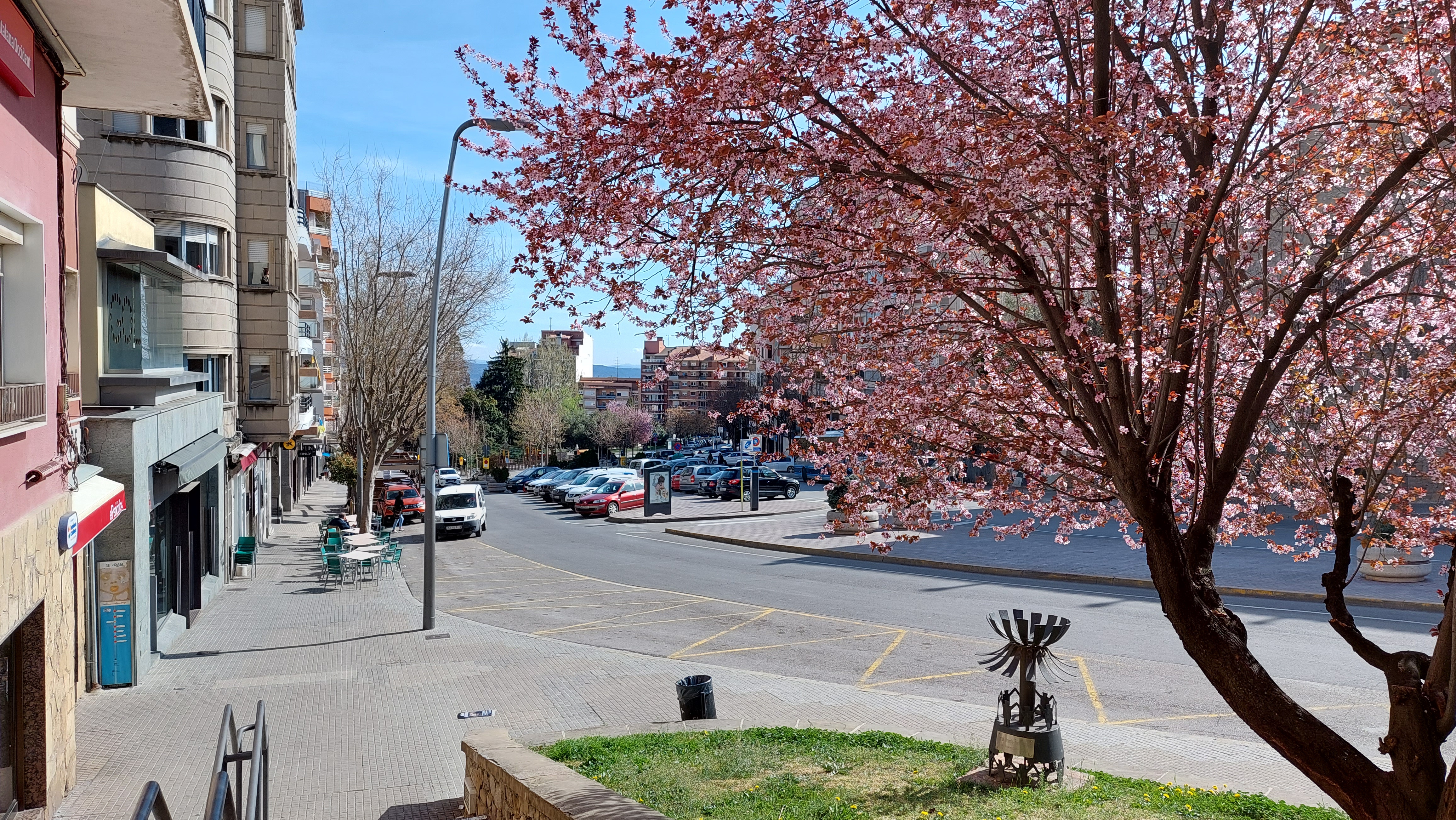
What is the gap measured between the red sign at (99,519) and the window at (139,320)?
→ 2.80m

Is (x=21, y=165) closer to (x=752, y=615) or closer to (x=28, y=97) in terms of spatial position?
(x=28, y=97)

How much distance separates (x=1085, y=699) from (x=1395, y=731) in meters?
7.25

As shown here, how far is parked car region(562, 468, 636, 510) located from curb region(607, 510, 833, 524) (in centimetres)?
282

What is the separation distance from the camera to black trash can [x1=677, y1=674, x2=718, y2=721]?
10.2m

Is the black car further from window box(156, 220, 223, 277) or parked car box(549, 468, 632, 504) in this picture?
window box(156, 220, 223, 277)

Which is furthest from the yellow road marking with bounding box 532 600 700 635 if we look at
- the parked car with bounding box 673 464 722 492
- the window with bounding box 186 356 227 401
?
the parked car with bounding box 673 464 722 492

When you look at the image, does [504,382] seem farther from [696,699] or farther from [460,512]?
[696,699]

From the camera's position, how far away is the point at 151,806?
3355 mm

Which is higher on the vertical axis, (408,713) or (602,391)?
(602,391)

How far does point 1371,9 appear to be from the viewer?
5309 mm

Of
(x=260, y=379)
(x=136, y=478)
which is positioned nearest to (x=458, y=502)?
(x=260, y=379)

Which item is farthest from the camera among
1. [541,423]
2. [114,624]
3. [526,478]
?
[541,423]

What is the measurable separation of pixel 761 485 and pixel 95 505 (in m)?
36.3

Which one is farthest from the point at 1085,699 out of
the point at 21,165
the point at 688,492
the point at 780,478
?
the point at 688,492
